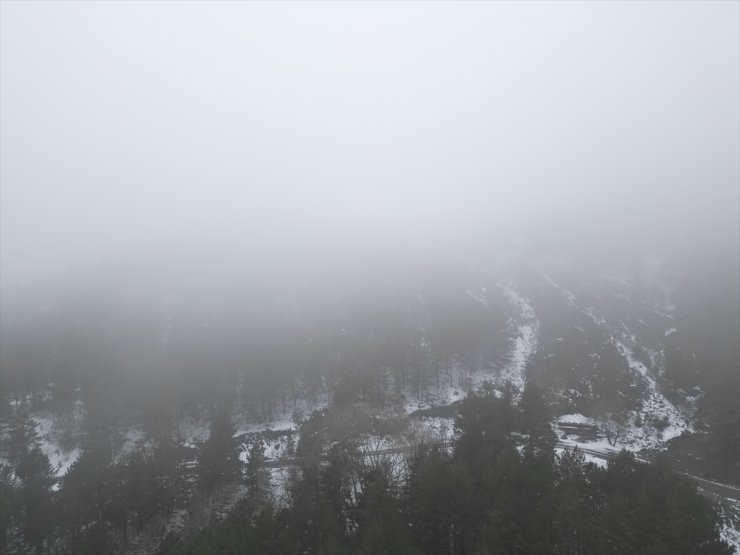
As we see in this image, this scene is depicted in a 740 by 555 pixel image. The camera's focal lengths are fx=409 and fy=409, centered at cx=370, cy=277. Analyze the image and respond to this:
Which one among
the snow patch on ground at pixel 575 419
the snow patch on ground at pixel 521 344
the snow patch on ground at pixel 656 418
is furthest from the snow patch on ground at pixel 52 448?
the snow patch on ground at pixel 656 418

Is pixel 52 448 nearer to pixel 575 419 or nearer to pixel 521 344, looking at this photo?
pixel 575 419

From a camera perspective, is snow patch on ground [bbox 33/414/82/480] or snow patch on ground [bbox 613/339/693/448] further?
snow patch on ground [bbox 613/339/693/448]

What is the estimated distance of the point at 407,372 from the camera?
274ft

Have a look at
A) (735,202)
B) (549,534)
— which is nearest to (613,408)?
(549,534)

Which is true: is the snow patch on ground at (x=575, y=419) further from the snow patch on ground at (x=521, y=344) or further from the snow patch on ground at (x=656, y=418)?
the snow patch on ground at (x=521, y=344)

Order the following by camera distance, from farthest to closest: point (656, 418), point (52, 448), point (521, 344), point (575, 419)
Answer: point (521, 344), point (575, 419), point (656, 418), point (52, 448)

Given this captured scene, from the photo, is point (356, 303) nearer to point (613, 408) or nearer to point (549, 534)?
point (613, 408)

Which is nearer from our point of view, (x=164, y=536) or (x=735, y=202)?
(x=164, y=536)

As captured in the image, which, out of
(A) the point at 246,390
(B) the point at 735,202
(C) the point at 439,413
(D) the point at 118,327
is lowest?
(C) the point at 439,413

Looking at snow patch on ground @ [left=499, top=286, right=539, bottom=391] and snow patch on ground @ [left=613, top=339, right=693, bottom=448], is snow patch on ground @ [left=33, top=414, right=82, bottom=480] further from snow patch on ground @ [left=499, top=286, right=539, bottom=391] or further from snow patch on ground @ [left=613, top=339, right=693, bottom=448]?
snow patch on ground @ [left=613, top=339, right=693, bottom=448]

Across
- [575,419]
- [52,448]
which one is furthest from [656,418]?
[52,448]

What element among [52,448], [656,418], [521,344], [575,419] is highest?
[52,448]

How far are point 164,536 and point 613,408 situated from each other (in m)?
67.3

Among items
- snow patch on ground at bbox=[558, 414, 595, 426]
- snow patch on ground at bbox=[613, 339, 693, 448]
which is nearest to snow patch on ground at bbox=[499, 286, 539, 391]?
snow patch on ground at bbox=[558, 414, 595, 426]
